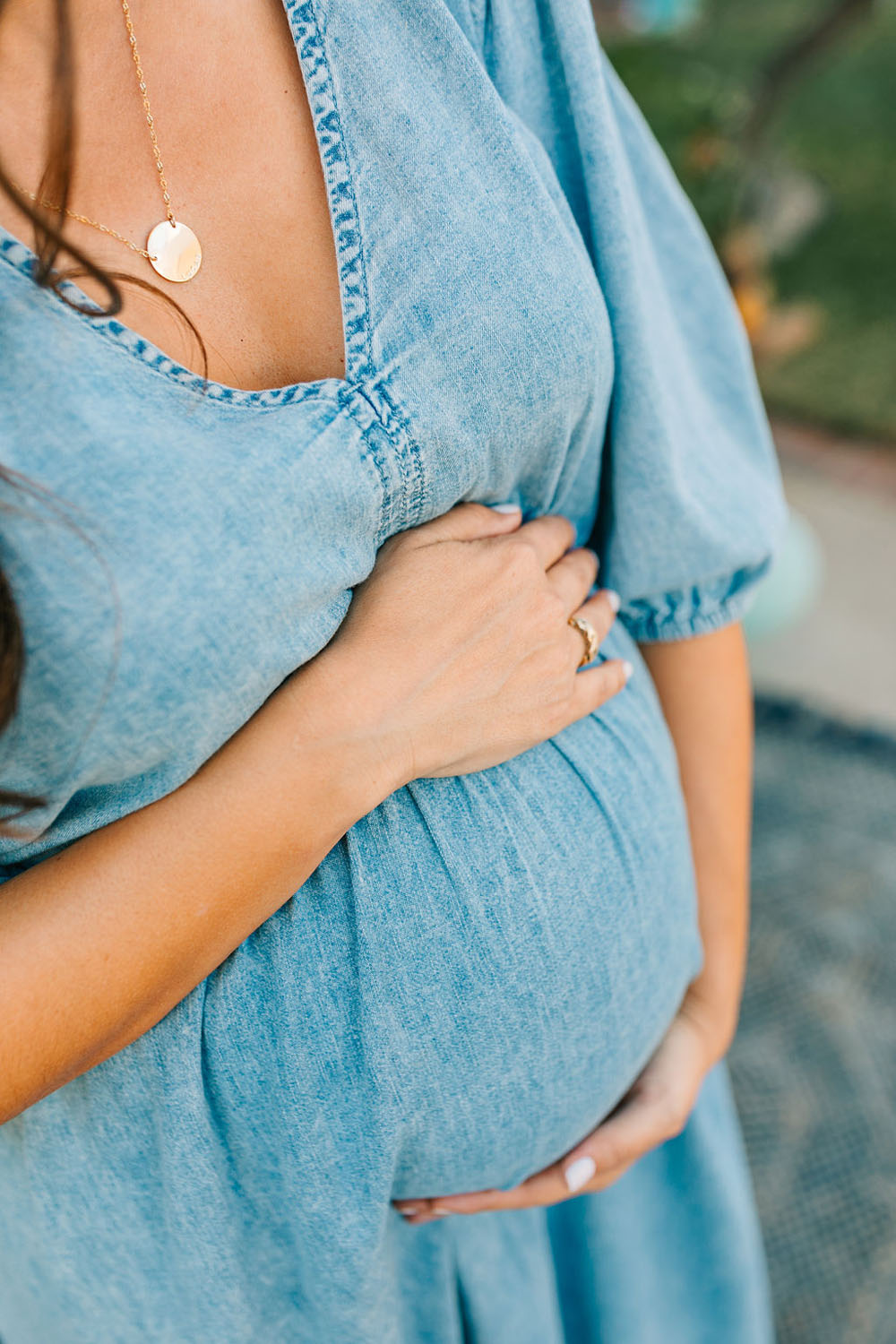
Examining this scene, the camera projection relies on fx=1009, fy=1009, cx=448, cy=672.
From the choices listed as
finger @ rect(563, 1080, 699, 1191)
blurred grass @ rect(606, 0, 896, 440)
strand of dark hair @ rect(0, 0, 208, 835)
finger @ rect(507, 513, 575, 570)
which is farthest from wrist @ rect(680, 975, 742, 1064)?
blurred grass @ rect(606, 0, 896, 440)

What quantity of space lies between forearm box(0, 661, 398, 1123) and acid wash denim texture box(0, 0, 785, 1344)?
28 mm

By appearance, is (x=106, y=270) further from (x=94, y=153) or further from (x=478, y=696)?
(x=478, y=696)

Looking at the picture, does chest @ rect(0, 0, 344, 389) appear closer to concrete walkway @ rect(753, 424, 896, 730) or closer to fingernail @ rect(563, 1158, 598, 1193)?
fingernail @ rect(563, 1158, 598, 1193)

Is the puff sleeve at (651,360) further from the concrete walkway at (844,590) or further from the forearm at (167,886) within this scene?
the concrete walkway at (844,590)

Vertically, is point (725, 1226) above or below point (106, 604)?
below

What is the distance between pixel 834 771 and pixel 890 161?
3.68m

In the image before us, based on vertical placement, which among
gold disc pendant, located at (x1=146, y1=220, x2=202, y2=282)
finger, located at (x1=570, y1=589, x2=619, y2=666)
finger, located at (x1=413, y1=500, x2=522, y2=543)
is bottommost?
finger, located at (x1=570, y1=589, x2=619, y2=666)

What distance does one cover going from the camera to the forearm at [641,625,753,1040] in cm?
112

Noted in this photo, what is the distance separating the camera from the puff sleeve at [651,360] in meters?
0.84

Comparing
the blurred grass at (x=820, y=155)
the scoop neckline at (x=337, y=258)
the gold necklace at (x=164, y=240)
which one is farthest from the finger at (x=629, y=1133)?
the blurred grass at (x=820, y=155)

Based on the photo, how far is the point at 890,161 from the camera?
4.81m

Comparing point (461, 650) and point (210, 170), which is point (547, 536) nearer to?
point (461, 650)

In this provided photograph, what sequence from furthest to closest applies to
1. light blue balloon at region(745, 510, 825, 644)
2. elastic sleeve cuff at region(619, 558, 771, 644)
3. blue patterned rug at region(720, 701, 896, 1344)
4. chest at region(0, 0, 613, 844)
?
light blue balloon at region(745, 510, 825, 644) → blue patterned rug at region(720, 701, 896, 1344) → elastic sleeve cuff at region(619, 558, 771, 644) → chest at region(0, 0, 613, 844)

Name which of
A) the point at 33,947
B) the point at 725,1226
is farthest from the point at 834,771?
the point at 33,947
